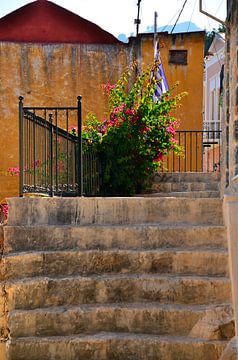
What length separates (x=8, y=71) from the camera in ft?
41.4

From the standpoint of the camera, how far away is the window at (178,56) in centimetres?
1273

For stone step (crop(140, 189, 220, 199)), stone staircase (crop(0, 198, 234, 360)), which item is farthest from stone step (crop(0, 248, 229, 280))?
stone step (crop(140, 189, 220, 199))

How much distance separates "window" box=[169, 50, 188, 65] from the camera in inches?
501

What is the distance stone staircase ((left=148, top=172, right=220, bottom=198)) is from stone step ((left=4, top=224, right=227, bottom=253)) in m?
2.72

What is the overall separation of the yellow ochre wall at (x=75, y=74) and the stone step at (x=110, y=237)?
278 inches

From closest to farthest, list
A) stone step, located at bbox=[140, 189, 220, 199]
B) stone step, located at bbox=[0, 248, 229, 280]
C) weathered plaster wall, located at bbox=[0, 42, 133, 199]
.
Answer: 1. stone step, located at bbox=[0, 248, 229, 280]
2. stone step, located at bbox=[140, 189, 220, 199]
3. weathered plaster wall, located at bbox=[0, 42, 133, 199]

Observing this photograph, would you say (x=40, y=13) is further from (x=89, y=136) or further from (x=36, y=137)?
(x=36, y=137)

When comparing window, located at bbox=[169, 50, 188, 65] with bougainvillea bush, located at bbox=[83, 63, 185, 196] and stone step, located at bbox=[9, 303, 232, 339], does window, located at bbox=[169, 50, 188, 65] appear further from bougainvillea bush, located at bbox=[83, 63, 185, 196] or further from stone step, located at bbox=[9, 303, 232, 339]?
stone step, located at bbox=[9, 303, 232, 339]

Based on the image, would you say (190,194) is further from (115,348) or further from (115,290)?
(115,348)

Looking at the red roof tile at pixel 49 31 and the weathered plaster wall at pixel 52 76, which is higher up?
the red roof tile at pixel 49 31

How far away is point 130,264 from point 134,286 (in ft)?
0.88

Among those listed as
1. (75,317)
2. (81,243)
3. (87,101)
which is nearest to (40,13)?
(87,101)

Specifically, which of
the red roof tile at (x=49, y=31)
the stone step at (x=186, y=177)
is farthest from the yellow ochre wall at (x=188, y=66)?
the stone step at (x=186, y=177)

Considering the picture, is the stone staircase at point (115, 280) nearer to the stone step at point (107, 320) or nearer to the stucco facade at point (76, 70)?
the stone step at point (107, 320)
